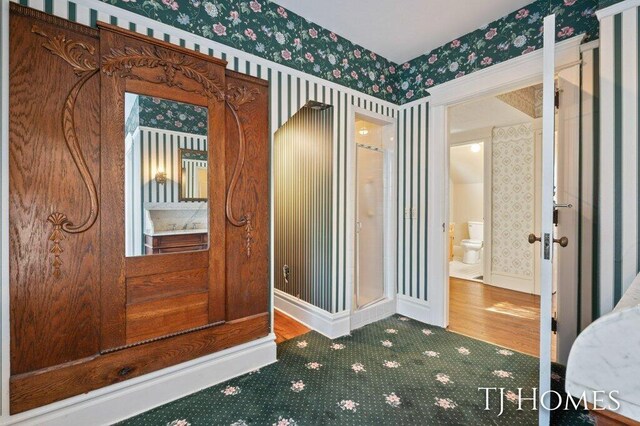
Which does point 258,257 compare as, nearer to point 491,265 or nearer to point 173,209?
point 173,209

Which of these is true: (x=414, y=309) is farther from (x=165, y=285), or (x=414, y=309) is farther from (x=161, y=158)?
(x=161, y=158)

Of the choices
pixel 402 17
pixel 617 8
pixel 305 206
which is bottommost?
pixel 305 206

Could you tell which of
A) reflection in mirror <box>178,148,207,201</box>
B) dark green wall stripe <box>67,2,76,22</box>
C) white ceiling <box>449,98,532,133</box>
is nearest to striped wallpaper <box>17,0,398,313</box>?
dark green wall stripe <box>67,2,76,22</box>

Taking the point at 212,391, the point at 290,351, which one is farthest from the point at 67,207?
the point at 290,351

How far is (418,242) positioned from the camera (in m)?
3.07

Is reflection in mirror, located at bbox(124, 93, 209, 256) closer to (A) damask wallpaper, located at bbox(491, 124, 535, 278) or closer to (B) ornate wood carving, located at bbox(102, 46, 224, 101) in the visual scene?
(B) ornate wood carving, located at bbox(102, 46, 224, 101)

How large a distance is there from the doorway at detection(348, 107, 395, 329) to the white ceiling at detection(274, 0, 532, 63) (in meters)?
0.69

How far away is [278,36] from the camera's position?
2.34 metres

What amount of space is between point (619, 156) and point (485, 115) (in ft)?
8.88

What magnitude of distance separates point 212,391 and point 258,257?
2.96 feet

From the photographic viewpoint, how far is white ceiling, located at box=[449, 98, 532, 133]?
369cm

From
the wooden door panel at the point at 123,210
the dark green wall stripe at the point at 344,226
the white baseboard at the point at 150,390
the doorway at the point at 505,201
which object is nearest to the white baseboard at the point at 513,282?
the doorway at the point at 505,201

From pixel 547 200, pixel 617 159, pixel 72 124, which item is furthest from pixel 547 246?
pixel 72 124

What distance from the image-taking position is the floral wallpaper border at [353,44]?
1.99 m
